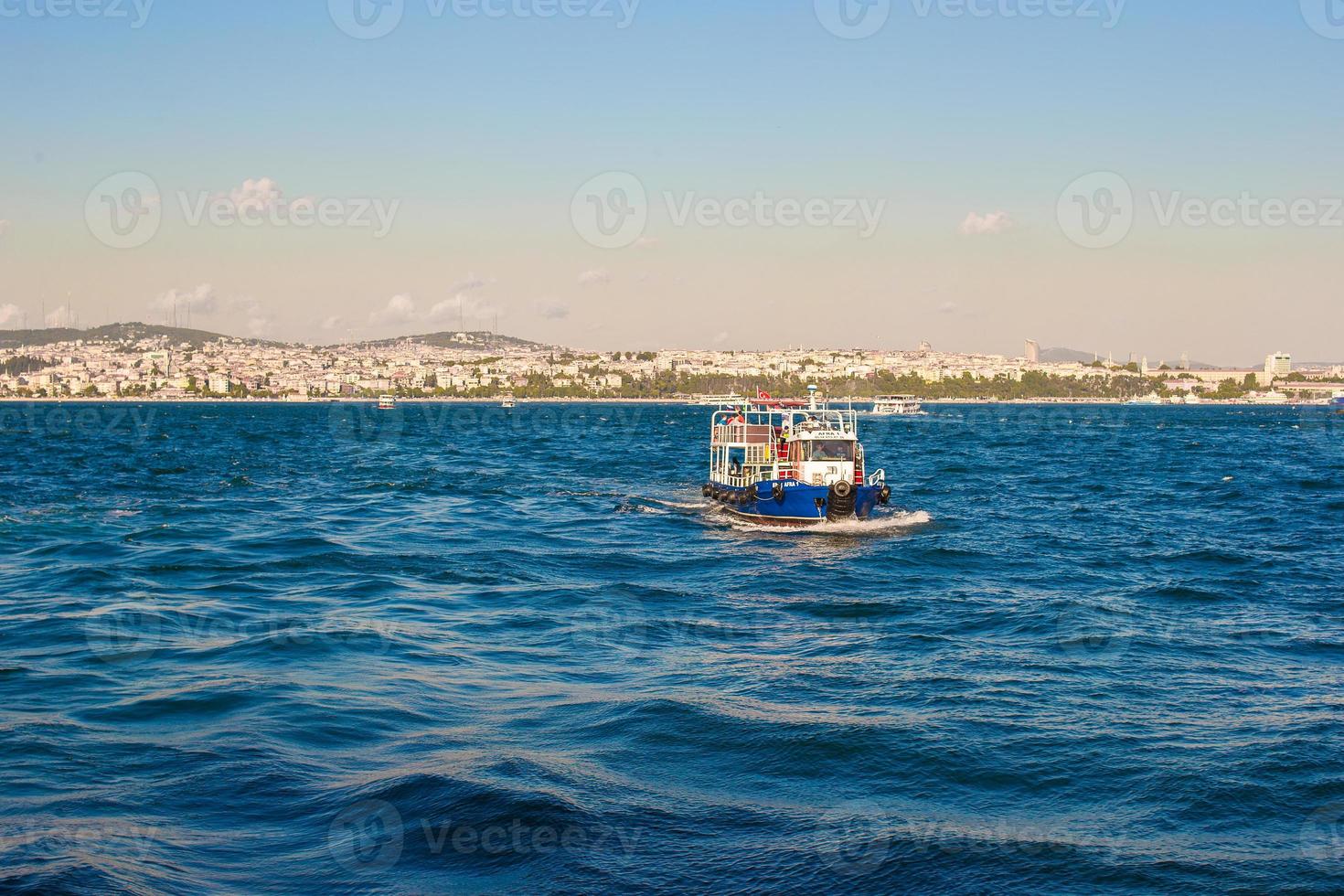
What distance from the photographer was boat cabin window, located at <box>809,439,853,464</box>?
33.9 meters

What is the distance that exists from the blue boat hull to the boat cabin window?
115 centimetres

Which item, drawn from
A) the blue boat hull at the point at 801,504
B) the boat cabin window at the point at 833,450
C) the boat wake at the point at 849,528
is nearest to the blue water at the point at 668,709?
the boat wake at the point at 849,528

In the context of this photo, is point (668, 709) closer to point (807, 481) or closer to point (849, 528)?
point (849, 528)

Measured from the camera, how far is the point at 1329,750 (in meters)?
12.1

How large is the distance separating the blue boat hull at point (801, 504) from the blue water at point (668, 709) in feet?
3.65

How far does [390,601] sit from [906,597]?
9.07 meters

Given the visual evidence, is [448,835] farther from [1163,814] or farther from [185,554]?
[185,554]

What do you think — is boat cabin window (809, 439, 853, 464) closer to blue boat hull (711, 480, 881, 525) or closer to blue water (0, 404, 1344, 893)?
blue boat hull (711, 480, 881, 525)

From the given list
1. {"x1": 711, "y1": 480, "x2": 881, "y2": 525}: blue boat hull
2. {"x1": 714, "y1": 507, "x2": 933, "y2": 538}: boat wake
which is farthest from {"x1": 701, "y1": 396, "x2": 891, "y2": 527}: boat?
{"x1": 714, "y1": 507, "x2": 933, "y2": 538}: boat wake

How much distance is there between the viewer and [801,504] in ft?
108

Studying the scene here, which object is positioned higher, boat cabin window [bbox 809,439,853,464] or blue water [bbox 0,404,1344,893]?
boat cabin window [bbox 809,439,853,464]

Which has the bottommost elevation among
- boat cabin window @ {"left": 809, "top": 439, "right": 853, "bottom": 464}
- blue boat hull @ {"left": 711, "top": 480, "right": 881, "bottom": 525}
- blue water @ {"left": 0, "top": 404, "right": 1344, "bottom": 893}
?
blue water @ {"left": 0, "top": 404, "right": 1344, "bottom": 893}

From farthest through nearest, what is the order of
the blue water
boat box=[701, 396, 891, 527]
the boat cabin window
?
the boat cabin window < boat box=[701, 396, 891, 527] < the blue water

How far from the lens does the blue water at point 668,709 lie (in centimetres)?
945
